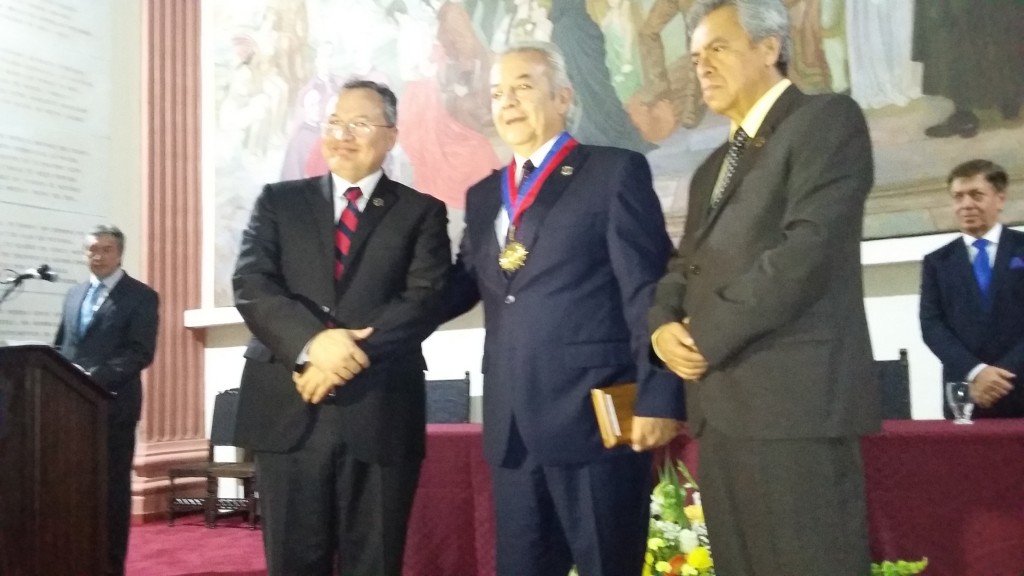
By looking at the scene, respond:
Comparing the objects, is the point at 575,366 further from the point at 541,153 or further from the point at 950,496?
the point at 950,496

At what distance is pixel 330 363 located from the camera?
5.76 ft

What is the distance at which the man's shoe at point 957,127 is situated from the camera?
3967mm

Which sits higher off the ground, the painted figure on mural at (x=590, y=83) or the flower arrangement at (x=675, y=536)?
the painted figure on mural at (x=590, y=83)

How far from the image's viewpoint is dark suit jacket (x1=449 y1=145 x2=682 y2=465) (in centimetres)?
176

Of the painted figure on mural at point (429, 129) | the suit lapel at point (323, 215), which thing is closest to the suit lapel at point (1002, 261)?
the suit lapel at point (323, 215)

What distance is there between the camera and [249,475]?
547 cm

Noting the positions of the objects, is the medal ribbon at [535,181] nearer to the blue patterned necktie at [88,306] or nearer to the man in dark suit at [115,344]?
the man in dark suit at [115,344]

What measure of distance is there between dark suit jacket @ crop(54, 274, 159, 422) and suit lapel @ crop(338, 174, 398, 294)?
2.37 m

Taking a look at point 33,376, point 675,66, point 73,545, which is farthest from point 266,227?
point 675,66

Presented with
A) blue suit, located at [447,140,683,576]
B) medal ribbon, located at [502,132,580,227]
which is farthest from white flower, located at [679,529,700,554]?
medal ribbon, located at [502,132,580,227]

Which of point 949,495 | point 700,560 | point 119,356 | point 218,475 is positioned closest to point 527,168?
point 700,560

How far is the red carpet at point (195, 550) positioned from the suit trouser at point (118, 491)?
15.7 inches

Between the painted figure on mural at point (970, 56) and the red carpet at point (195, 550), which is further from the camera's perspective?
the red carpet at point (195, 550)

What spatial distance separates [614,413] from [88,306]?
3251 mm
